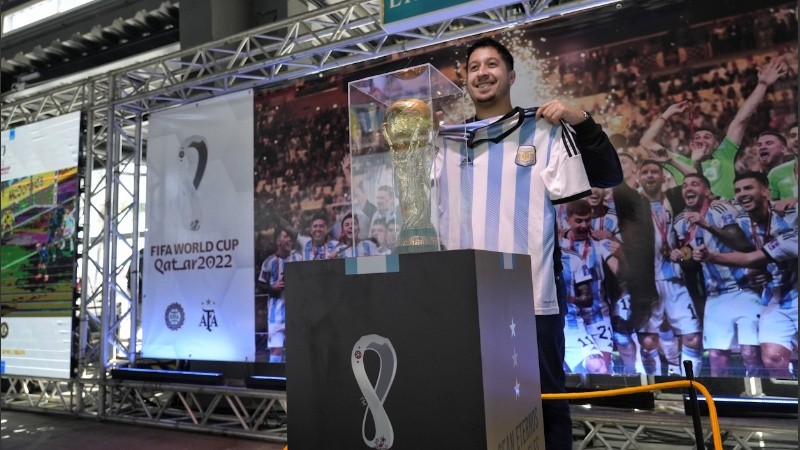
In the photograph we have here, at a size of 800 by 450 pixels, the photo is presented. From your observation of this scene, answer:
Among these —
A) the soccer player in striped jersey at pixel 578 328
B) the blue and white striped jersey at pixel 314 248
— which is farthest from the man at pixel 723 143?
the blue and white striped jersey at pixel 314 248

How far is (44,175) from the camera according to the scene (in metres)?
5.66

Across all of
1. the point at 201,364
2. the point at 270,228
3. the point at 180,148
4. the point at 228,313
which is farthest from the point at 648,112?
the point at 201,364

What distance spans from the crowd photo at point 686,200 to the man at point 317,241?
157 cm

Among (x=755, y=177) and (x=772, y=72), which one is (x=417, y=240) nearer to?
(x=755, y=177)

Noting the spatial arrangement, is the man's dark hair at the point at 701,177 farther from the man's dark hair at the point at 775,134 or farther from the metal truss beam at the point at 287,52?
the metal truss beam at the point at 287,52

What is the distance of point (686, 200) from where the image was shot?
3.44 metres

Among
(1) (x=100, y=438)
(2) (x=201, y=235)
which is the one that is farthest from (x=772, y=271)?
(1) (x=100, y=438)

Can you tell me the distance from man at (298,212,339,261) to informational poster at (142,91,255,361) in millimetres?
516

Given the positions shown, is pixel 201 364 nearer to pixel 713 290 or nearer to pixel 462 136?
pixel 713 290

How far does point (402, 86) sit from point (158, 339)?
4.70 metres

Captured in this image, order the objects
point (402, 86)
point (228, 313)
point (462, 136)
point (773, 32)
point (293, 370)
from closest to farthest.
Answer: point (293, 370) → point (402, 86) → point (462, 136) → point (773, 32) → point (228, 313)

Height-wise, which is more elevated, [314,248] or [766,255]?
[314,248]

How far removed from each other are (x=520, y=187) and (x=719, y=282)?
8.04 ft

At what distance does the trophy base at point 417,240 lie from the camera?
3.45 ft
